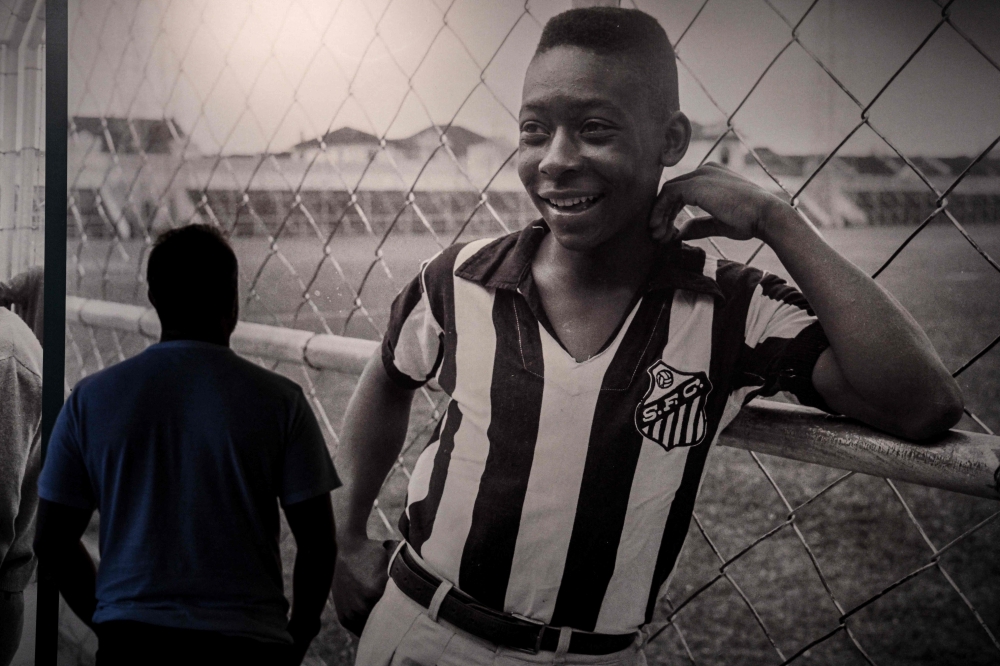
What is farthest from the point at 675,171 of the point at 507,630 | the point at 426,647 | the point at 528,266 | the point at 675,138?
the point at 426,647

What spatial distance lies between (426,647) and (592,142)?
2.69 feet

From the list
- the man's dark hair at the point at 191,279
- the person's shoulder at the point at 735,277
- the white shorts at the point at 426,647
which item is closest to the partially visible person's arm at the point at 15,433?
the man's dark hair at the point at 191,279

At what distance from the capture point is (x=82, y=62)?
6.87 ft

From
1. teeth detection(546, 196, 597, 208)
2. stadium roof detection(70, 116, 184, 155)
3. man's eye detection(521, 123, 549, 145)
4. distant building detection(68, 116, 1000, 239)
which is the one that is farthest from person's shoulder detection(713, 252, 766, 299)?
stadium roof detection(70, 116, 184, 155)

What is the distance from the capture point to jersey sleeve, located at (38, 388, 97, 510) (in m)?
1.48

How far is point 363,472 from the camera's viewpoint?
5.28ft

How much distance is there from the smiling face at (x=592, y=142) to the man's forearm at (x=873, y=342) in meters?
0.26

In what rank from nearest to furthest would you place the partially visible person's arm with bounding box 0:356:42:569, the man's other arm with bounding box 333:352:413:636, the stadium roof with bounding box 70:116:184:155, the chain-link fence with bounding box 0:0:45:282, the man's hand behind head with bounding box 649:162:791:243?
the man's hand behind head with bounding box 649:162:791:243, the man's other arm with bounding box 333:352:413:636, the stadium roof with bounding box 70:116:184:155, the partially visible person's arm with bounding box 0:356:42:569, the chain-link fence with bounding box 0:0:45:282

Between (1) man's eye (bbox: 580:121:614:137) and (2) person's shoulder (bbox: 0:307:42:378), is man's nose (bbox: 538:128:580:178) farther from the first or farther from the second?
(2) person's shoulder (bbox: 0:307:42:378)

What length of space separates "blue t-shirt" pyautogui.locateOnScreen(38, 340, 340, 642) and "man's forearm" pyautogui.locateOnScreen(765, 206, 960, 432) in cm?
83

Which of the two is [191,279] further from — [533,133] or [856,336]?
[856,336]

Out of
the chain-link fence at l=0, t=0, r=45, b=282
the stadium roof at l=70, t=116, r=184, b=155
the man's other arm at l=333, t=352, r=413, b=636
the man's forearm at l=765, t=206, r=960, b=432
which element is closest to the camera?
the man's forearm at l=765, t=206, r=960, b=432

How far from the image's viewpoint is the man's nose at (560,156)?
1316 mm

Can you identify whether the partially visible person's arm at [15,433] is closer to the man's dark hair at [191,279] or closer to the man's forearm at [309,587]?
the man's dark hair at [191,279]
